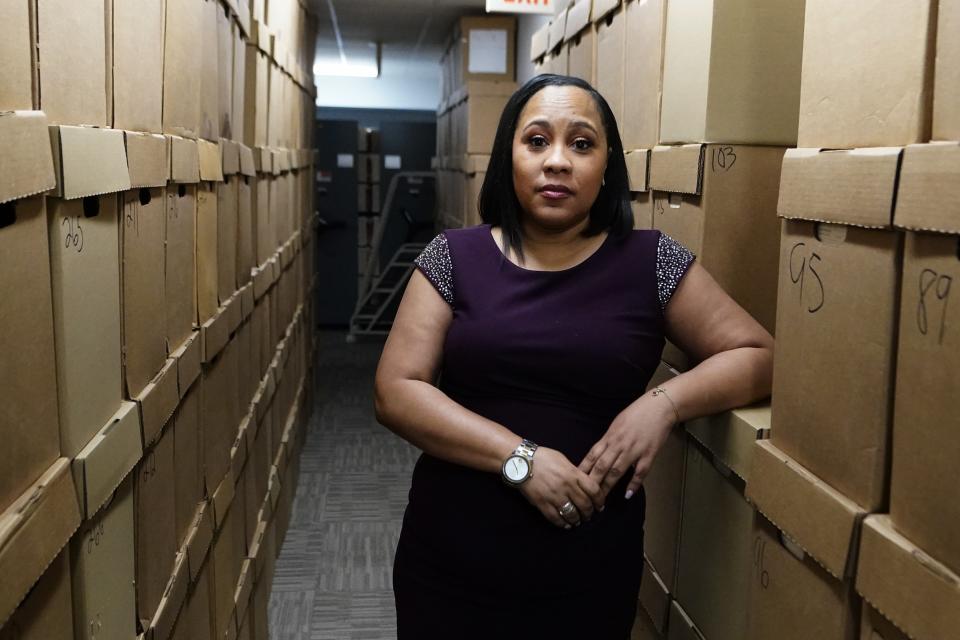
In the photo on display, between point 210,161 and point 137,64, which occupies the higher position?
point 137,64

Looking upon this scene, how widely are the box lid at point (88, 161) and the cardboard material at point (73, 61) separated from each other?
0.07 feet

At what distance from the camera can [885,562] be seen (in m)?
0.79

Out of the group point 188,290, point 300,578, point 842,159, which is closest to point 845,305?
point 842,159

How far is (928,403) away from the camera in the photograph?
75cm

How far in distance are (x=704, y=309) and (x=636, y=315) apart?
3.8 inches

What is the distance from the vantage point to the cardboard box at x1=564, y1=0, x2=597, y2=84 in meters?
2.04

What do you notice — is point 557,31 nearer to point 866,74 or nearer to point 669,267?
point 669,267

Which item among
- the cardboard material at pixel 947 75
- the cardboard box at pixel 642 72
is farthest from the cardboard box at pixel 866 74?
the cardboard box at pixel 642 72

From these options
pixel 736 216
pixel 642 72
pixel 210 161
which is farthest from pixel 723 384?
pixel 210 161

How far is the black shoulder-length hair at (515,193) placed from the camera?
1319mm

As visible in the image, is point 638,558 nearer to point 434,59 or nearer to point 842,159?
point 842,159

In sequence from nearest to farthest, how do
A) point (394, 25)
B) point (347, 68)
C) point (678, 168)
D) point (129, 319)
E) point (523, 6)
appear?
point (129, 319) < point (678, 168) < point (523, 6) < point (394, 25) < point (347, 68)

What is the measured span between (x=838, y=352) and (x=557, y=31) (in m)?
1.68

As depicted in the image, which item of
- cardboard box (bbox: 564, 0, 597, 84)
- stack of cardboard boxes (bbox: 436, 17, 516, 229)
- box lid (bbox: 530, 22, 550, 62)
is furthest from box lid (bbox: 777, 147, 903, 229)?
stack of cardboard boxes (bbox: 436, 17, 516, 229)
